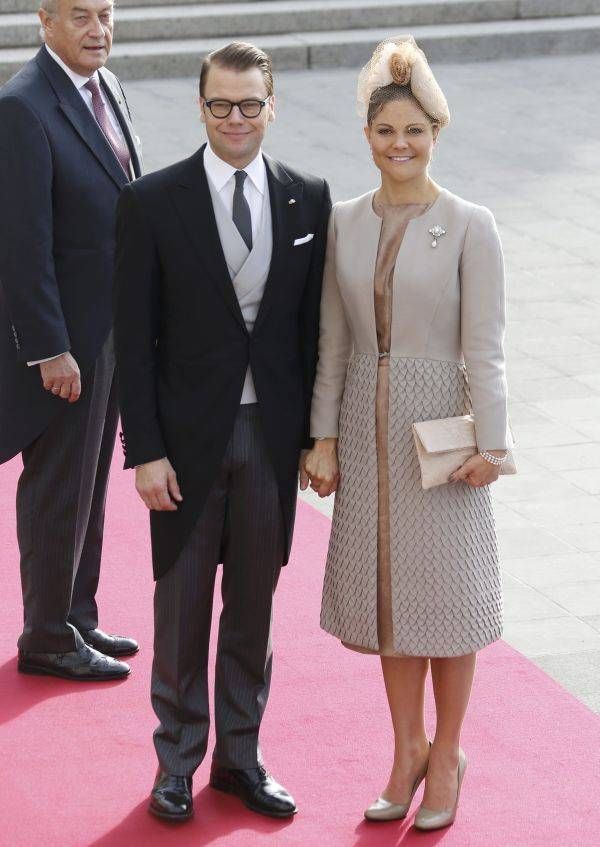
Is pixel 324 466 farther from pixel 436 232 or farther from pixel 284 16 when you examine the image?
pixel 284 16

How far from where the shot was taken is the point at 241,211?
380cm

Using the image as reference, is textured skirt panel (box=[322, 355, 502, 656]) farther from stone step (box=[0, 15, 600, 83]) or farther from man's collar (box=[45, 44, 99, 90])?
stone step (box=[0, 15, 600, 83])

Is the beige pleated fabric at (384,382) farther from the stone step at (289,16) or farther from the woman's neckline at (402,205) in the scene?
the stone step at (289,16)

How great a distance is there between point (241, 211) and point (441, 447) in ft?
2.29

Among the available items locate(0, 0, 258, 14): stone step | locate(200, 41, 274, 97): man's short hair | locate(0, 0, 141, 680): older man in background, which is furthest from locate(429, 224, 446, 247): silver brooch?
locate(0, 0, 258, 14): stone step

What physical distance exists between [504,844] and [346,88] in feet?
34.9

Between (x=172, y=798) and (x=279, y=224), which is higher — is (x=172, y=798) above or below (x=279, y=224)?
below

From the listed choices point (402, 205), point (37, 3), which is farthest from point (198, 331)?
point (37, 3)

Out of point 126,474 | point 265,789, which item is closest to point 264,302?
point 265,789

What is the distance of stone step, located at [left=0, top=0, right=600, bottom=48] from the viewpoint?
1463 centimetres

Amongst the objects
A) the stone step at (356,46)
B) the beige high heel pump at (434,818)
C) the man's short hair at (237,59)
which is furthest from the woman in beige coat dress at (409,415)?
the stone step at (356,46)

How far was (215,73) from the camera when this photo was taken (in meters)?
3.68

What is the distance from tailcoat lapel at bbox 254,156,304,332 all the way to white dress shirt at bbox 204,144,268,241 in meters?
0.02

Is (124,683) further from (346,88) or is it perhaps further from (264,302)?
(346,88)
